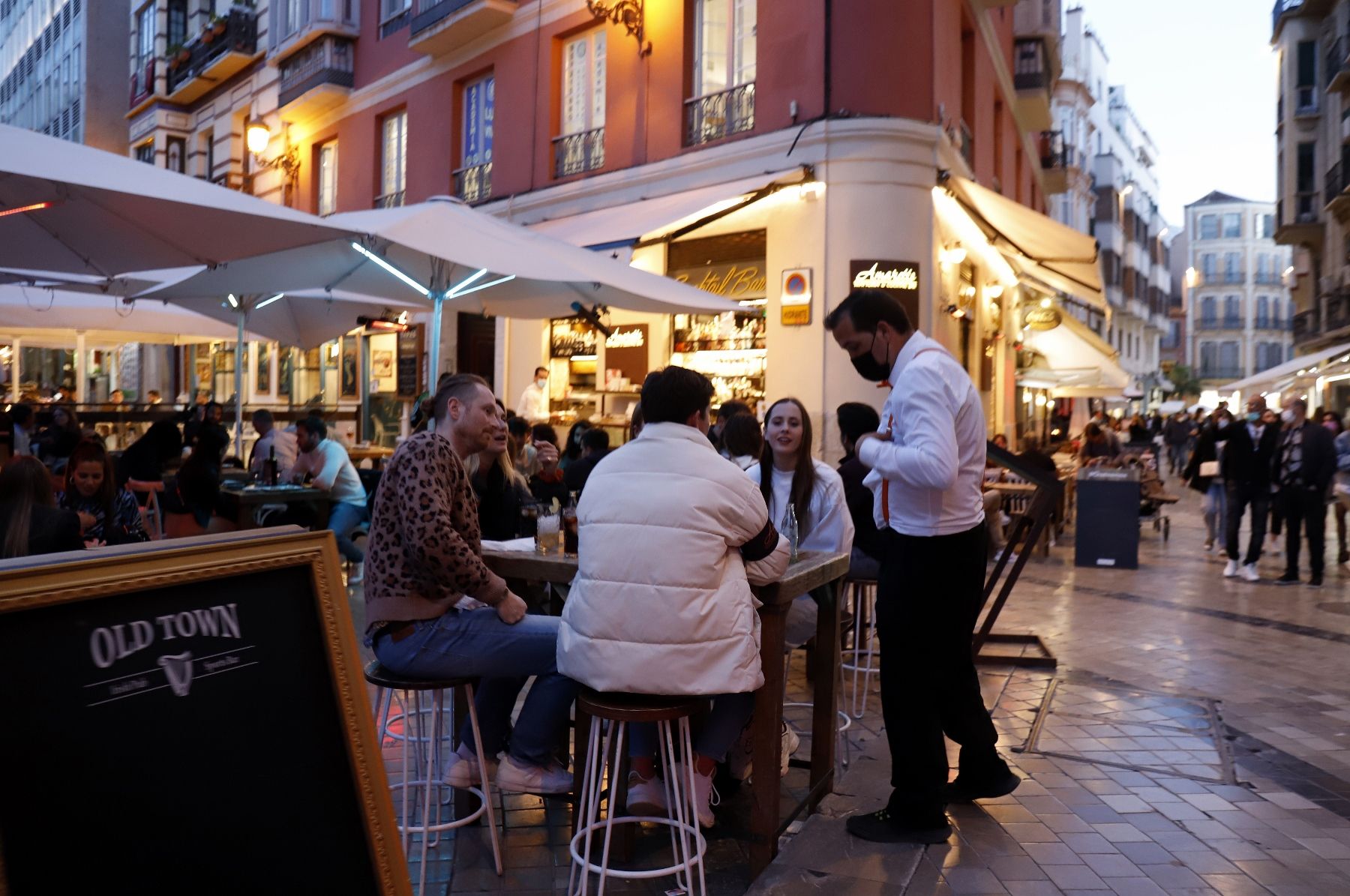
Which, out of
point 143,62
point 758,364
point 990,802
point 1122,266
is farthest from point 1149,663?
point 1122,266

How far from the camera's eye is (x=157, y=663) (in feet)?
6.51

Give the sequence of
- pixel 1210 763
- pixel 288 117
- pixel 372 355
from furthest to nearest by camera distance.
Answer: pixel 288 117
pixel 372 355
pixel 1210 763

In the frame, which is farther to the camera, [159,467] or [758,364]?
[758,364]

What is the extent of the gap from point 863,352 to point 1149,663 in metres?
4.36

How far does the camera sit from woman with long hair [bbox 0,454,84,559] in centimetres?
409

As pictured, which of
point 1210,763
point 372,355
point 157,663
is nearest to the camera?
point 157,663

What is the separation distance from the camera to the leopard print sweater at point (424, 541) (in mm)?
3549

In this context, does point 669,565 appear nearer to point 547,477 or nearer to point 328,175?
point 547,477

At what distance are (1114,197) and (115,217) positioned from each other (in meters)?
47.4

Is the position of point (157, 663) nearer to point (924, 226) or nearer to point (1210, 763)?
point (1210, 763)

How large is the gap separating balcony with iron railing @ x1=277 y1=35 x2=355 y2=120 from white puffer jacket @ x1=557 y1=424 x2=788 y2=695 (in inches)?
771

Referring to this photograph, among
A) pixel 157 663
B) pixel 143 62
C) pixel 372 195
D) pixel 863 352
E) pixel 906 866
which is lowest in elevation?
pixel 906 866

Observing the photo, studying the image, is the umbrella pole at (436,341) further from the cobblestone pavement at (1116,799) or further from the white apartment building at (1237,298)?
the white apartment building at (1237,298)

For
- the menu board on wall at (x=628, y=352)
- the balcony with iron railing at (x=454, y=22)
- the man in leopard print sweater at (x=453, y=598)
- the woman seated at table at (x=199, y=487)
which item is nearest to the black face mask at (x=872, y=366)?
the man in leopard print sweater at (x=453, y=598)
